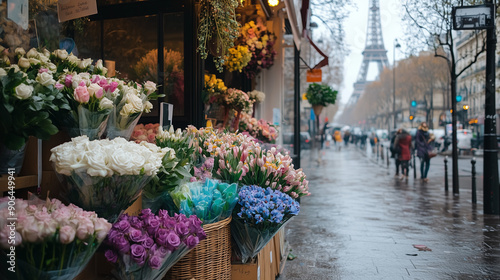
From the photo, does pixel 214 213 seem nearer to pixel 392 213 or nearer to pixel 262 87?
pixel 262 87

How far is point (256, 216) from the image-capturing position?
3.36 m

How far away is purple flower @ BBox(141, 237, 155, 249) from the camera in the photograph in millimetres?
2480

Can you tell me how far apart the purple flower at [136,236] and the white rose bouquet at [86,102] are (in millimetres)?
653

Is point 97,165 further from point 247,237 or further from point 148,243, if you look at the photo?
point 247,237

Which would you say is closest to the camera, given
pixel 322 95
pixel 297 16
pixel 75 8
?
pixel 75 8

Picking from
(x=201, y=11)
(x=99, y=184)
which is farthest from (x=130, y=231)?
(x=201, y=11)

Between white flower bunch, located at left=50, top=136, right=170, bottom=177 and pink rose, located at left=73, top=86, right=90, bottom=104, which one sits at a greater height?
pink rose, located at left=73, top=86, right=90, bottom=104

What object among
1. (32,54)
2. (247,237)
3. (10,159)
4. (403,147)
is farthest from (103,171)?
(403,147)

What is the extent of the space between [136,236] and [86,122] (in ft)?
2.44

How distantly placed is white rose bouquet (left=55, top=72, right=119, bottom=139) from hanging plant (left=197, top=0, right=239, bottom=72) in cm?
225

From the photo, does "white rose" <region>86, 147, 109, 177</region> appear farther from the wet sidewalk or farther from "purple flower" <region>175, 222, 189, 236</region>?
the wet sidewalk

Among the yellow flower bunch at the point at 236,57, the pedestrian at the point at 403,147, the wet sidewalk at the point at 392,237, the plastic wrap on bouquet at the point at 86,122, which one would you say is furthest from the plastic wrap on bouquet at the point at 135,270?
the pedestrian at the point at 403,147

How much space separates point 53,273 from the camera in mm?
2090

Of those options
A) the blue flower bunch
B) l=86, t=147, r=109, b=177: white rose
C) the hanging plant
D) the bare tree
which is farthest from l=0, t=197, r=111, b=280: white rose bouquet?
the bare tree
